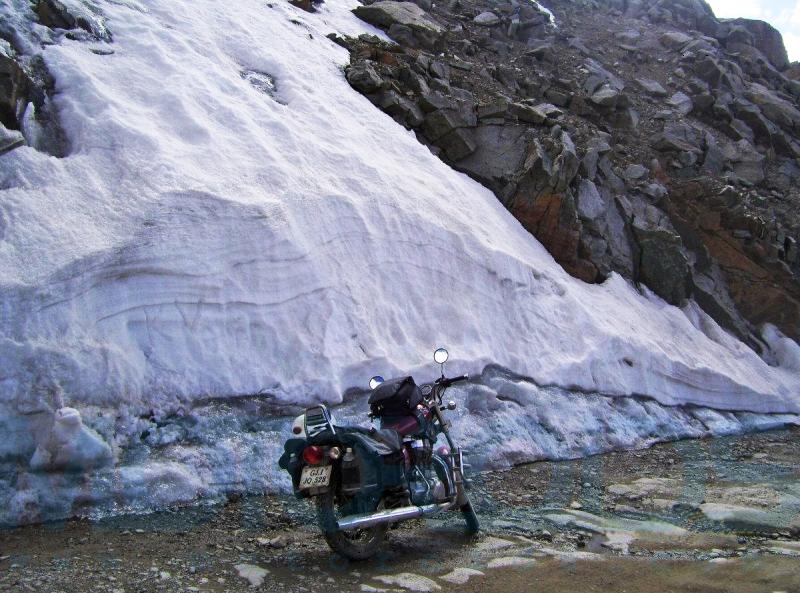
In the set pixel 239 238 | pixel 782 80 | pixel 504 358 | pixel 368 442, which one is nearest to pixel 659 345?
pixel 504 358

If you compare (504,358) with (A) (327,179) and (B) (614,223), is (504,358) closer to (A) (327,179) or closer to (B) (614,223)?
(A) (327,179)

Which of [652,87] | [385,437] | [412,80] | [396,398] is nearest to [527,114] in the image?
[412,80]

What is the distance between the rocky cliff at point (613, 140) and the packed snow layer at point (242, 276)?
0.90 metres

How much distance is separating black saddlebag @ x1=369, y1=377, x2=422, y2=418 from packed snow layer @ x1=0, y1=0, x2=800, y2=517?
1535 millimetres

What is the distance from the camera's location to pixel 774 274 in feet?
54.0

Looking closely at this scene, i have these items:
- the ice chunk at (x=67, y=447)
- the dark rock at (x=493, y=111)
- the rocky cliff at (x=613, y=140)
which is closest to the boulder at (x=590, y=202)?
the rocky cliff at (x=613, y=140)

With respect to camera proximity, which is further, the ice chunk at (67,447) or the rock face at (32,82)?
the rock face at (32,82)

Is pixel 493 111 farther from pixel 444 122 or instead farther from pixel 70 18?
pixel 70 18

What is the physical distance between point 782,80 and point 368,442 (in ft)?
95.9

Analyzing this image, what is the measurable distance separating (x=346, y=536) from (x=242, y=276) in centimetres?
393

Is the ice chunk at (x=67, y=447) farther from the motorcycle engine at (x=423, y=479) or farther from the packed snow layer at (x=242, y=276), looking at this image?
the motorcycle engine at (x=423, y=479)

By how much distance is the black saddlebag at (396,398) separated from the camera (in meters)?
6.37

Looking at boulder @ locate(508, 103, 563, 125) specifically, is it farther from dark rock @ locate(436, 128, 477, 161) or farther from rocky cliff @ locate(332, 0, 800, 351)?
dark rock @ locate(436, 128, 477, 161)

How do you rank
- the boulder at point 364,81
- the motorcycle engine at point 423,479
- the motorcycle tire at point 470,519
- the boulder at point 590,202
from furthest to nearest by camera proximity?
the boulder at point 364,81 → the boulder at point 590,202 → the motorcycle tire at point 470,519 → the motorcycle engine at point 423,479
